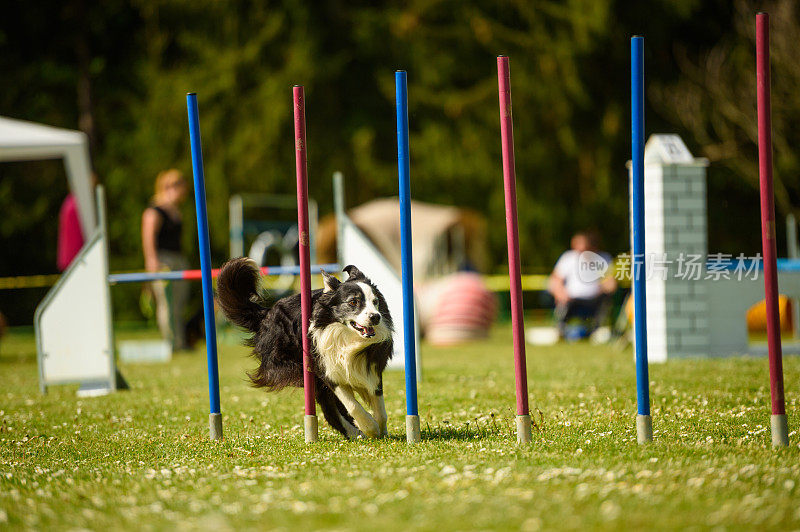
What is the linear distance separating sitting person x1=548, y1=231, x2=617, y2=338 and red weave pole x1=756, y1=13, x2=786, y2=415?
31.8 ft

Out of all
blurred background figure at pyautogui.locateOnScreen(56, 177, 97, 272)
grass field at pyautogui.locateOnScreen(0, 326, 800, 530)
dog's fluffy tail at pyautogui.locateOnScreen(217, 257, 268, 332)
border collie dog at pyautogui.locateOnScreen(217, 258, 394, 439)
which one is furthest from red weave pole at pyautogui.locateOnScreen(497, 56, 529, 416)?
blurred background figure at pyautogui.locateOnScreen(56, 177, 97, 272)

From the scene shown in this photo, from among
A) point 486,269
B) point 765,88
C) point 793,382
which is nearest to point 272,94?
point 486,269

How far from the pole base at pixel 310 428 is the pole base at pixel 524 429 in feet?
4.01

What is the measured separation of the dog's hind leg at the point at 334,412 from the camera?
226 inches

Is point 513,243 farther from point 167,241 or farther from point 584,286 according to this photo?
point 584,286

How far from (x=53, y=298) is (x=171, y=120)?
16966 millimetres

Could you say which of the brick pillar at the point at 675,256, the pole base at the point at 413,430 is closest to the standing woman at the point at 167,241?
the brick pillar at the point at 675,256

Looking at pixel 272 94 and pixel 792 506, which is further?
pixel 272 94

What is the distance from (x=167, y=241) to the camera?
12.3 meters

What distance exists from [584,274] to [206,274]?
9.71m

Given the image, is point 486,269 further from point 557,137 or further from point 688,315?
point 688,315

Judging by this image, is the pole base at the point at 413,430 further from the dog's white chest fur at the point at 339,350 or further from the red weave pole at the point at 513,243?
the red weave pole at the point at 513,243

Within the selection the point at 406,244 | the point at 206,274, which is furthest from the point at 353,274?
the point at 206,274

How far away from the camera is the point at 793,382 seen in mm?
7824
